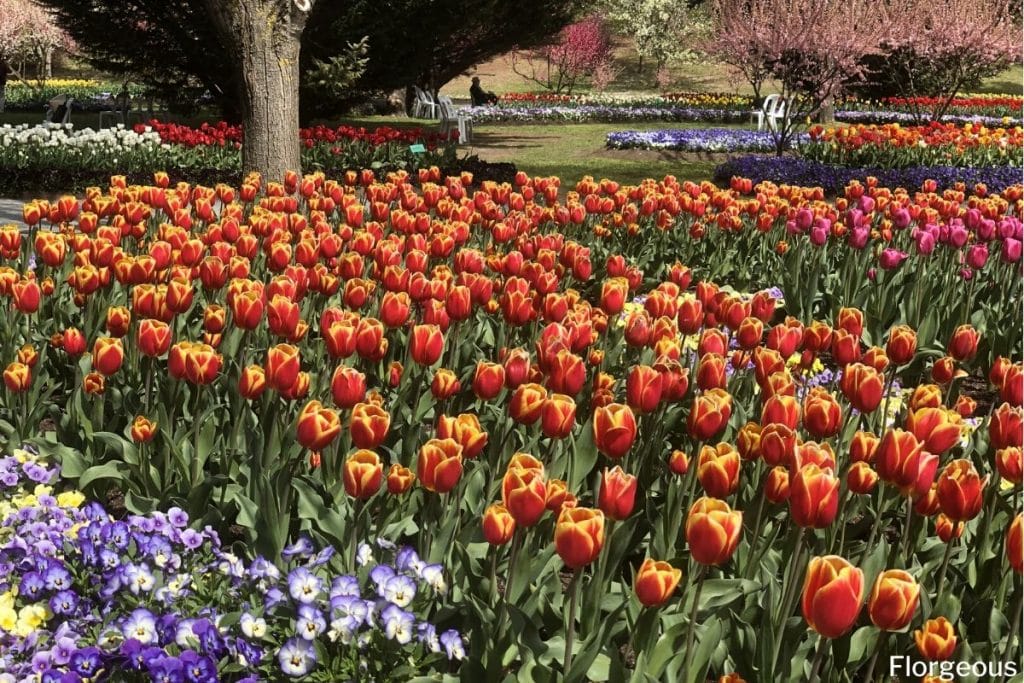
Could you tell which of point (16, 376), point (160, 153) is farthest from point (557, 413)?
point (160, 153)

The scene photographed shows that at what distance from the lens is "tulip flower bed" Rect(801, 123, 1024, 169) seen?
1603 cm

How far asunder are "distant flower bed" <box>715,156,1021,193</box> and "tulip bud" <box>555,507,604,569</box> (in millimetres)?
13840

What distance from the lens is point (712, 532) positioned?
183cm

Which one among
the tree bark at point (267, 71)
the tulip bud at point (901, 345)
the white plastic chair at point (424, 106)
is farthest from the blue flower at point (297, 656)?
the white plastic chair at point (424, 106)

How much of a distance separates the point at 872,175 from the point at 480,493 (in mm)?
13653

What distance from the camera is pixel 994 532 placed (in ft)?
9.34

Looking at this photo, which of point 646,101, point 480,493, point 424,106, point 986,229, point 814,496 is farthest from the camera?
point 646,101

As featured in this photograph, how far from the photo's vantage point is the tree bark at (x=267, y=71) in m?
9.75

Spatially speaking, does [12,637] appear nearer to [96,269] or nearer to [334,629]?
[334,629]

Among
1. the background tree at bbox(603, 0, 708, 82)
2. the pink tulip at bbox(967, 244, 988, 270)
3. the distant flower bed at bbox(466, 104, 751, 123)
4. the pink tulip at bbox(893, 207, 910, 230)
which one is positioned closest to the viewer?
the pink tulip at bbox(967, 244, 988, 270)

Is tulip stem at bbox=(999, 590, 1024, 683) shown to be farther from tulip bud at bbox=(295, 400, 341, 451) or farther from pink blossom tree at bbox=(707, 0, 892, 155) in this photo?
pink blossom tree at bbox=(707, 0, 892, 155)

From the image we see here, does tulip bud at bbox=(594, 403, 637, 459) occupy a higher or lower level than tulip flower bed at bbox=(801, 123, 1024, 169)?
lower

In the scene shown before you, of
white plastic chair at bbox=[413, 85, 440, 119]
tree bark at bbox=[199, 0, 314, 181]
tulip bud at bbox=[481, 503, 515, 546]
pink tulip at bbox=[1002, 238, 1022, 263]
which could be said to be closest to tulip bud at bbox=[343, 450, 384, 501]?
tulip bud at bbox=[481, 503, 515, 546]

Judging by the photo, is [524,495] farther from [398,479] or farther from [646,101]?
[646,101]
